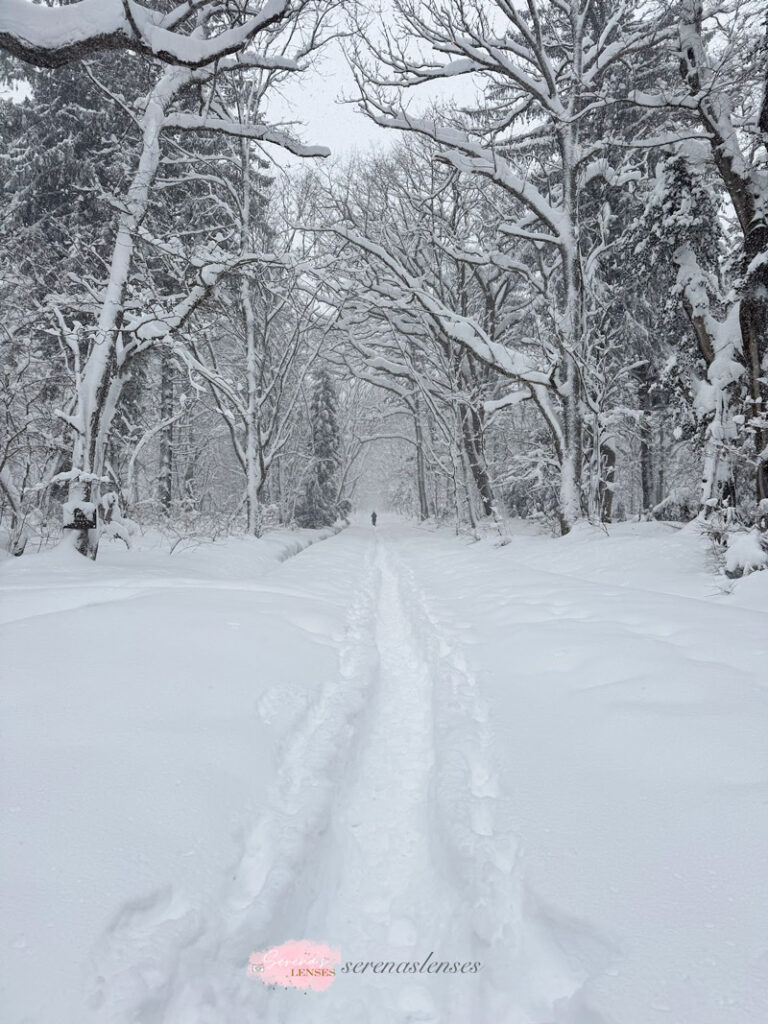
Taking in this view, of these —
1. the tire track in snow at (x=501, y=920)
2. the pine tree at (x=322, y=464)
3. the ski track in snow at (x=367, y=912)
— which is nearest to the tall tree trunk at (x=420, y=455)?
the pine tree at (x=322, y=464)

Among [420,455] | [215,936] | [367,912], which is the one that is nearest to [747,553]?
[367,912]

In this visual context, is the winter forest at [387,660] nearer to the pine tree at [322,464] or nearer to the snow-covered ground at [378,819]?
the snow-covered ground at [378,819]

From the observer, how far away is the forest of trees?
696 cm

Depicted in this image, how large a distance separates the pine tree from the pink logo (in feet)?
85.4

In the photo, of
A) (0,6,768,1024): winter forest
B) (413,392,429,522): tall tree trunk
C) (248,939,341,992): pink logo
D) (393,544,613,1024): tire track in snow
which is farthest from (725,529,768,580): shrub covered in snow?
(413,392,429,522): tall tree trunk

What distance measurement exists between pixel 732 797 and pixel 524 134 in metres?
13.9

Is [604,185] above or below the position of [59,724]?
above

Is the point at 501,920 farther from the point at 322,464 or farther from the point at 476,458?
the point at 322,464

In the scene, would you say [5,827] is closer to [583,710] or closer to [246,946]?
[246,946]

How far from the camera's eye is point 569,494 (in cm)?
1107

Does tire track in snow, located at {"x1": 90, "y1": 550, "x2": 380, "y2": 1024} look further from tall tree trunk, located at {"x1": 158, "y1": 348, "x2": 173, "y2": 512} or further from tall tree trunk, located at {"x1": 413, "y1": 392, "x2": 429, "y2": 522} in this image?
tall tree trunk, located at {"x1": 413, "y1": 392, "x2": 429, "y2": 522}

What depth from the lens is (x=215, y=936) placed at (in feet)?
5.82

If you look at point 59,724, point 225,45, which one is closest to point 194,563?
point 59,724

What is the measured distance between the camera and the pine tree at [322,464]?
28312 mm
